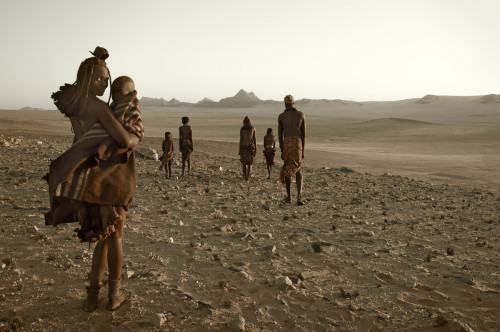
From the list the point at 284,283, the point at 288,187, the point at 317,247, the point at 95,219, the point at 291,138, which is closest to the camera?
the point at 95,219

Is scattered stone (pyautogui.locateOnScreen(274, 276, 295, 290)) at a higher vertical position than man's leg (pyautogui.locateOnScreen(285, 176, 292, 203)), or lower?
lower

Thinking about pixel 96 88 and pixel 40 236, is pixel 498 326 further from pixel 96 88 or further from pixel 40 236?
pixel 40 236

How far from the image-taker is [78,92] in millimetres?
3201

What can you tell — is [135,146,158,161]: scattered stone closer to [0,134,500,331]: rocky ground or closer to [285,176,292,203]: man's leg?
[0,134,500,331]: rocky ground

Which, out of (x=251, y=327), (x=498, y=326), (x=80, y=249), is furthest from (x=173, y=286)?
(x=498, y=326)

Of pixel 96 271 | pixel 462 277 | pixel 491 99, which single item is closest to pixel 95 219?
pixel 96 271

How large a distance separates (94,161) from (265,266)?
2.84 m

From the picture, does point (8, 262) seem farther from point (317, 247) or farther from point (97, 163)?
point (317, 247)

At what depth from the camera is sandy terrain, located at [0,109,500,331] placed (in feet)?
12.3

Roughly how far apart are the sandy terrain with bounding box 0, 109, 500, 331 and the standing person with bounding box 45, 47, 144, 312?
3.28 feet

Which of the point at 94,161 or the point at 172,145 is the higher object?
the point at 94,161

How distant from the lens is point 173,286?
14.3 ft

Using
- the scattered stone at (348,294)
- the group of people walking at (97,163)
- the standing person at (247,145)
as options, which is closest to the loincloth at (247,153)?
the standing person at (247,145)

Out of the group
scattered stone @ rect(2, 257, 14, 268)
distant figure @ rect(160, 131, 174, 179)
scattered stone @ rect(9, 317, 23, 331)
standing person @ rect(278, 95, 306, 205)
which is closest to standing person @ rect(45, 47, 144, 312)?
scattered stone @ rect(9, 317, 23, 331)
